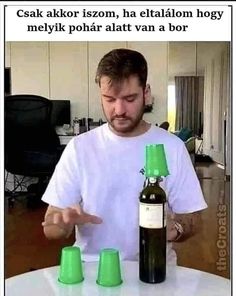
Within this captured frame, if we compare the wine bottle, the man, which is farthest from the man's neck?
the wine bottle

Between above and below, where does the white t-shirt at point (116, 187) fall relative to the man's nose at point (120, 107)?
below

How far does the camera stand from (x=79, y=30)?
0.53 metres

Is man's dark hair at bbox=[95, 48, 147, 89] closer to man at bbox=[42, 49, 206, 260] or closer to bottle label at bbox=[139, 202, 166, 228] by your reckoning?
man at bbox=[42, 49, 206, 260]

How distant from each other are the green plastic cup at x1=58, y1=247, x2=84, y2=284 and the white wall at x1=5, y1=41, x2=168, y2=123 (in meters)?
0.20

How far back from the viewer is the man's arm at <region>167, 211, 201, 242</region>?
615mm

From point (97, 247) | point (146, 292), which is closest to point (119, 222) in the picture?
point (97, 247)

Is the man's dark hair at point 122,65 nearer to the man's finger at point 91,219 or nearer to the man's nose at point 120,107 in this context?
the man's nose at point 120,107

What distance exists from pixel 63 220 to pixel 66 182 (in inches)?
2.7

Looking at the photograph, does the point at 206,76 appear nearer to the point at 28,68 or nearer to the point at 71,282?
the point at 28,68

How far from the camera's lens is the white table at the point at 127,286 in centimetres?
50

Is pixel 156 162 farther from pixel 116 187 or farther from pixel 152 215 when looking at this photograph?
pixel 116 187

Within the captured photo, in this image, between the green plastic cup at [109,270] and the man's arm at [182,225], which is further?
the man's arm at [182,225]

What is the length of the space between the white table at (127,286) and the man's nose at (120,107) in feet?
0.66

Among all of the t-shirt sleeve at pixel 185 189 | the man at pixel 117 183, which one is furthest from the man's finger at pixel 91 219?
the t-shirt sleeve at pixel 185 189
